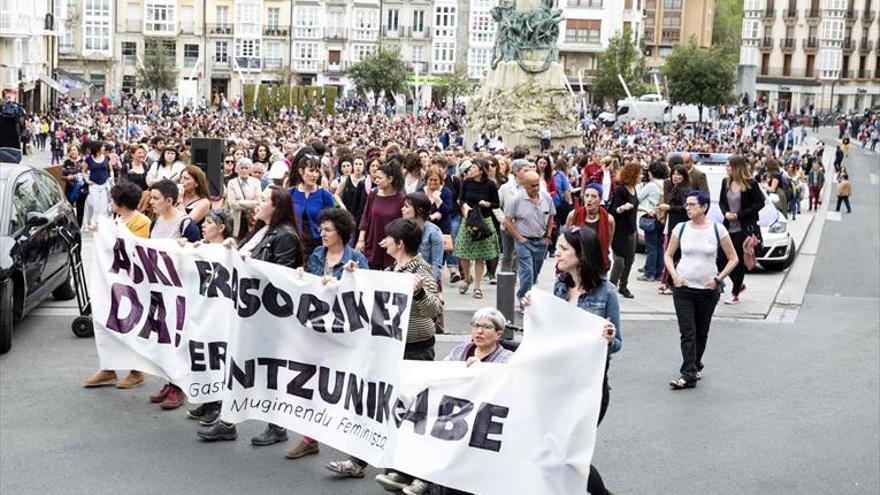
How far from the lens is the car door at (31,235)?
12.4 metres

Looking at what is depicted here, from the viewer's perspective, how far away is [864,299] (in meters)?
17.8

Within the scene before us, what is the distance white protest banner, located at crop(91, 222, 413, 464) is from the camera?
26.9 ft

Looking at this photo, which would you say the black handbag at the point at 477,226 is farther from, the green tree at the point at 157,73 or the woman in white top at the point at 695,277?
the green tree at the point at 157,73

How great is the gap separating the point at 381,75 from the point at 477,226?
2761 inches

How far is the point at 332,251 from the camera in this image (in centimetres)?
898

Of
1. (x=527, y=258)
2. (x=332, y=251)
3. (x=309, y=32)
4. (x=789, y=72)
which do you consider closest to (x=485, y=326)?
(x=332, y=251)

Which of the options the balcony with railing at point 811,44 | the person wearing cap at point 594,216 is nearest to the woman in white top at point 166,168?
the person wearing cap at point 594,216

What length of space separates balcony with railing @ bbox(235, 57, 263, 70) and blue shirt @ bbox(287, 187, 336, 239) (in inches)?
3256

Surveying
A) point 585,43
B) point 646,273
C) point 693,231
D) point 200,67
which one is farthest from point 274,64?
→ point 693,231

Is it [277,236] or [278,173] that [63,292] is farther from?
[277,236]

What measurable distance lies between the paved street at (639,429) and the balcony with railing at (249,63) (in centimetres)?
8193

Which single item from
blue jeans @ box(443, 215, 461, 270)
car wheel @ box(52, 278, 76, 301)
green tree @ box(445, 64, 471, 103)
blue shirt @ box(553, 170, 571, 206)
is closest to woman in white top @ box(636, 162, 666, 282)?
blue shirt @ box(553, 170, 571, 206)

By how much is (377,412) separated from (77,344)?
513 cm

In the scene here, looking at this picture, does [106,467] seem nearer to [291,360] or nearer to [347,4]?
[291,360]
